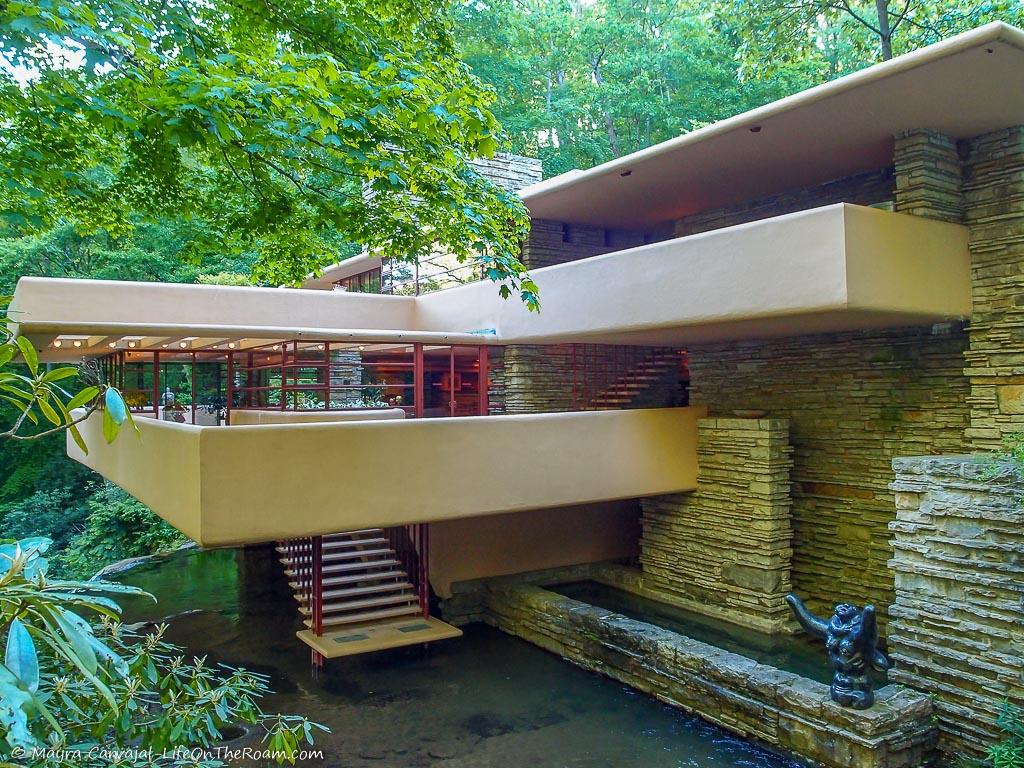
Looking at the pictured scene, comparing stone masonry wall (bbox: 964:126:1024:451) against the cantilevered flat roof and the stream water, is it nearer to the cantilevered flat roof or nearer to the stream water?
the cantilevered flat roof

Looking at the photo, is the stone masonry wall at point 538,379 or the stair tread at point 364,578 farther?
the stone masonry wall at point 538,379

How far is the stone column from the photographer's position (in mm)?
8555

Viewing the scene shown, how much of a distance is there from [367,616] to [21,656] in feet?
29.5

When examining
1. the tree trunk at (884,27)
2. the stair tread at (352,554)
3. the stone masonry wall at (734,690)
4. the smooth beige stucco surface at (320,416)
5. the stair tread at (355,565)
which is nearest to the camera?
the stone masonry wall at (734,690)

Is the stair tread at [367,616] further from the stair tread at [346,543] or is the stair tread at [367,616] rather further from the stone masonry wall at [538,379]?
the stone masonry wall at [538,379]

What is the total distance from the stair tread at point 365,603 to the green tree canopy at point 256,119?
4.58 m

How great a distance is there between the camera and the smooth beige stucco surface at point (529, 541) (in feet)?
37.8

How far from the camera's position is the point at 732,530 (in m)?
10.6

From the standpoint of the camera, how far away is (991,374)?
8492 mm

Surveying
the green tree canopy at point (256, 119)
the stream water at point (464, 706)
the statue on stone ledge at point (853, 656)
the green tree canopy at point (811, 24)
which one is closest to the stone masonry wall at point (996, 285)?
the statue on stone ledge at point (853, 656)

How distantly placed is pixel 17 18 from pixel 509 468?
6.66 meters

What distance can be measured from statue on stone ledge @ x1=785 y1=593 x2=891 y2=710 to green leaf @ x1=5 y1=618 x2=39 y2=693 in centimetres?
696

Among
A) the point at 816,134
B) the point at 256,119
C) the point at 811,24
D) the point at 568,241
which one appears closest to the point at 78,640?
the point at 256,119

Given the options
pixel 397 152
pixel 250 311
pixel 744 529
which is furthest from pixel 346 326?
pixel 744 529
